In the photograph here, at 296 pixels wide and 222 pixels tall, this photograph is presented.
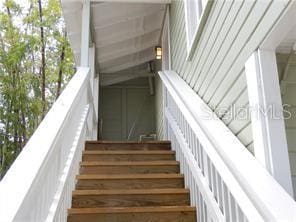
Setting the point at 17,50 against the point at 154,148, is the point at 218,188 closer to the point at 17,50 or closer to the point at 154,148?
the point at 154,148

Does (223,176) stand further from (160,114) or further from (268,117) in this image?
(160,114)

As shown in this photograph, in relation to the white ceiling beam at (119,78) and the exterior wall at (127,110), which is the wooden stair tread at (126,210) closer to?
the white ceiling beam at (119,78)

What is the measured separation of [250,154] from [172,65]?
3.23 metres

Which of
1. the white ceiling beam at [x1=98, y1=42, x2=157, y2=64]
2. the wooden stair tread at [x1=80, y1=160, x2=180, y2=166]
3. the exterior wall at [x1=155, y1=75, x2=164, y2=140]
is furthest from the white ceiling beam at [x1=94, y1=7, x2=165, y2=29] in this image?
the wooden stair tread at [x1=80, y1=160, x2=180, y2=166]

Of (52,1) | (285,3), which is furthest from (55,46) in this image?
(285,3)

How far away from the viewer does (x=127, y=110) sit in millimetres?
8672

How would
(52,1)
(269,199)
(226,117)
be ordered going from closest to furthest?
(269,199) → (226,117) → (52,1)

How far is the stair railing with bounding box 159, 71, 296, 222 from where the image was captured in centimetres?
142

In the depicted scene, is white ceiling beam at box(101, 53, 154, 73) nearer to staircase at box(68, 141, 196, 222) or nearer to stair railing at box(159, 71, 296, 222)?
staircase at box(68, 141, 196, 222)

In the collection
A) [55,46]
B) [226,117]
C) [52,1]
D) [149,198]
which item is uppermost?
[52,1]

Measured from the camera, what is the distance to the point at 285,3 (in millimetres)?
1502

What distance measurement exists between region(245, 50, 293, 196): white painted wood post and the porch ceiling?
3571 mm

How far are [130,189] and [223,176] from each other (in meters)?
1.63

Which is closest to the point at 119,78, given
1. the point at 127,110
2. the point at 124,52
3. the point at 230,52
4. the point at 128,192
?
the point at 127,110
